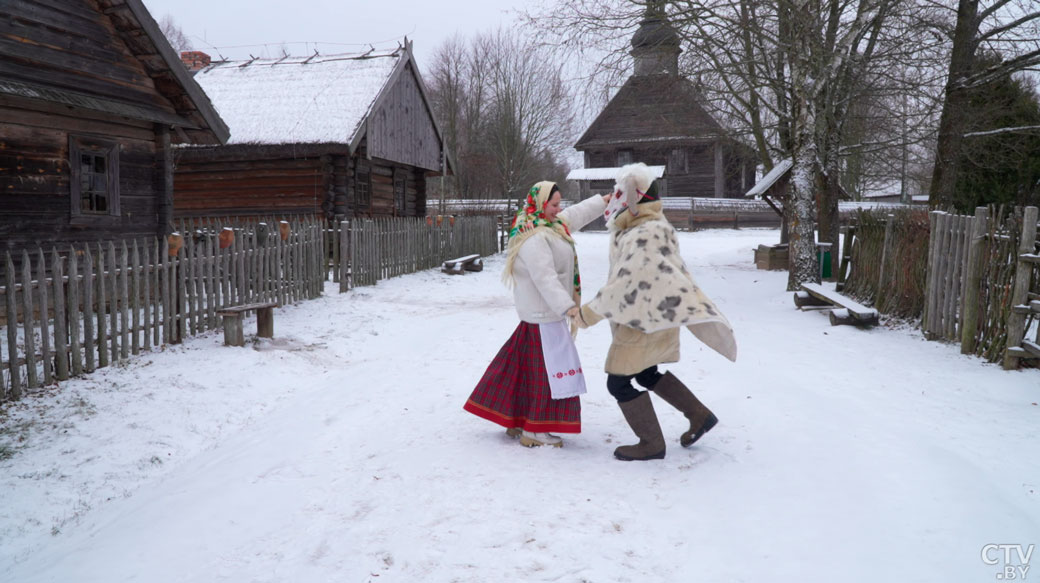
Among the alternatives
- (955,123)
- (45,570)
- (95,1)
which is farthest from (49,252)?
(955,123)

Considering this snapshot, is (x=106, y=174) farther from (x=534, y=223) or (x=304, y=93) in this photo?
(x=304, y=93)

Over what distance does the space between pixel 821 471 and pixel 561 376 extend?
1.55 metres

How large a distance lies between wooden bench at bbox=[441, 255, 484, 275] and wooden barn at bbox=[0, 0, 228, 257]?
246 inches

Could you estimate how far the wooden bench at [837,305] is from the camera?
8.16 m

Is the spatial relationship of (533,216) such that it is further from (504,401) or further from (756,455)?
(756,455)

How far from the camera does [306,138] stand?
15984 millimetres

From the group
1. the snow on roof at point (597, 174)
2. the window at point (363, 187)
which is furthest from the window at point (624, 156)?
the window at point (363, 187)

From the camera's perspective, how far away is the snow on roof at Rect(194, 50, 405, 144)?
53.4ft

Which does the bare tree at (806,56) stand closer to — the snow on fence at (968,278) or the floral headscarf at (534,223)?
the snow on fence at (968,278)

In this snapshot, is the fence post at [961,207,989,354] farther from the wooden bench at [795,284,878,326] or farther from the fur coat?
the fur coat

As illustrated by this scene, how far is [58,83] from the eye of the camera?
8.52m

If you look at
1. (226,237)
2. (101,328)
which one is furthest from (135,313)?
(226,237)

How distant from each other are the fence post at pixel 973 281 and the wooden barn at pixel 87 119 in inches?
401

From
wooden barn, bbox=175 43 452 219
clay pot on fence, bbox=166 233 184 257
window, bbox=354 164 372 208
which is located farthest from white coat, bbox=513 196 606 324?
window, bbox=354 164 372 208
